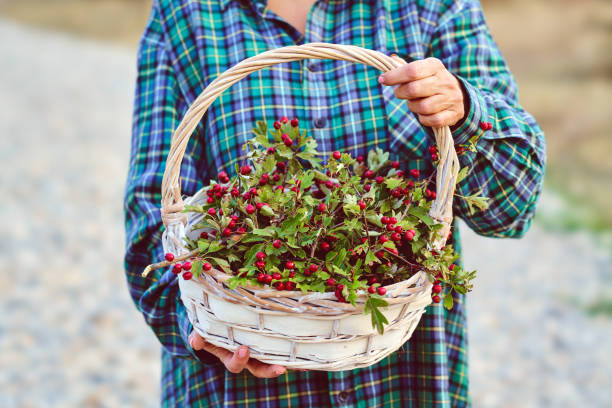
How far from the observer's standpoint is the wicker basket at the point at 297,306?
3.28 feet

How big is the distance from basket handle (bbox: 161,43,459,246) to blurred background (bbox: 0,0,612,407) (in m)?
2.68

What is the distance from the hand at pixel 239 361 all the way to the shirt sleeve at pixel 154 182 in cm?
16

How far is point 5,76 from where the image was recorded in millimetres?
9602

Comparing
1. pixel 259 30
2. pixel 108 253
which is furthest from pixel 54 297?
pixel 259 30

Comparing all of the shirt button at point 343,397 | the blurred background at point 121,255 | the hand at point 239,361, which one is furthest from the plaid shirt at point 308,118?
the blurred background at point 121,255

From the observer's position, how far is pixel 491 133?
122cm

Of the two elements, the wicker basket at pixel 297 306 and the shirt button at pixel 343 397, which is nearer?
the wicker basket at pixel 297 306

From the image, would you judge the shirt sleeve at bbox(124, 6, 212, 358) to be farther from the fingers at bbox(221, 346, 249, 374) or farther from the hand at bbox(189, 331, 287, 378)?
the fingers at bbox(221, 346, 249, 374)

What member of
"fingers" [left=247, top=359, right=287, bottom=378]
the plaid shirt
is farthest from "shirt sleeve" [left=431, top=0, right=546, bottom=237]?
"fingers" [left=247, top=359, right=287, bottom=378]

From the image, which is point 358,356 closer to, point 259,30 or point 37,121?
point 259,30

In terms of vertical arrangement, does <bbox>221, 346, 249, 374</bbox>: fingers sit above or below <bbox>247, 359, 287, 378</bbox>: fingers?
above

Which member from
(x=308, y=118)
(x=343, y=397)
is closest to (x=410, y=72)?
(x=308, y=118)

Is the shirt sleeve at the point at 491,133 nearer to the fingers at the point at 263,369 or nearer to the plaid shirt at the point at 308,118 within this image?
the plaid shirt at the point at 308,118

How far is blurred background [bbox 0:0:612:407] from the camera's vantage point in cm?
354
